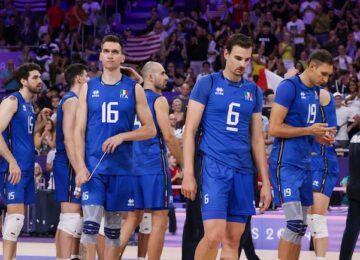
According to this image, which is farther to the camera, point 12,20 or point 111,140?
point 12,20

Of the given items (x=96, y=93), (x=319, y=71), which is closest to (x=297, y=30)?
(x=319, y=71)

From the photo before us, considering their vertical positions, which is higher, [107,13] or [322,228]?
[107,13]

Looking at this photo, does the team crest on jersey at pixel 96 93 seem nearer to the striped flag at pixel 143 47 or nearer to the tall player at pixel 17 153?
the tall player at pixel 17 153

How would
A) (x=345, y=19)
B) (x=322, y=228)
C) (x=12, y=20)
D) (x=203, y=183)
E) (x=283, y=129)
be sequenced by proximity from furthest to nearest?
(x=12, y=20) < (x=345, y=19) < (x=322, y=228) < (x=283, y=129) < (x=203, y=183)

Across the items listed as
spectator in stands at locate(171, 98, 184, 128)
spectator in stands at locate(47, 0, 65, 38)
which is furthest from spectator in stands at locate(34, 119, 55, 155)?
spectator in stands at locate(47, 0, 65, 38)

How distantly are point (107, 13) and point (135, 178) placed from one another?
16.5 metres

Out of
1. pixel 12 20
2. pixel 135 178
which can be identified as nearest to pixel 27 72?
pixel 135 178

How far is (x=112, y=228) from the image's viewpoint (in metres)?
9.31

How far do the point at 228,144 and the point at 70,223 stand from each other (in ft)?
7.76

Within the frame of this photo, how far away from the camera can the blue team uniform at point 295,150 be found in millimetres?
9969

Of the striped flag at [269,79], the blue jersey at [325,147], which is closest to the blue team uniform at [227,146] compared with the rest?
the blue jersey at [325,147]

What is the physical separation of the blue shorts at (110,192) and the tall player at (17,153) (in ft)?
4.63

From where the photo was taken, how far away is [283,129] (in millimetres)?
9883

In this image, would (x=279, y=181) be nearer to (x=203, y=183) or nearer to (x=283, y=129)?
(x=283, y=129)
